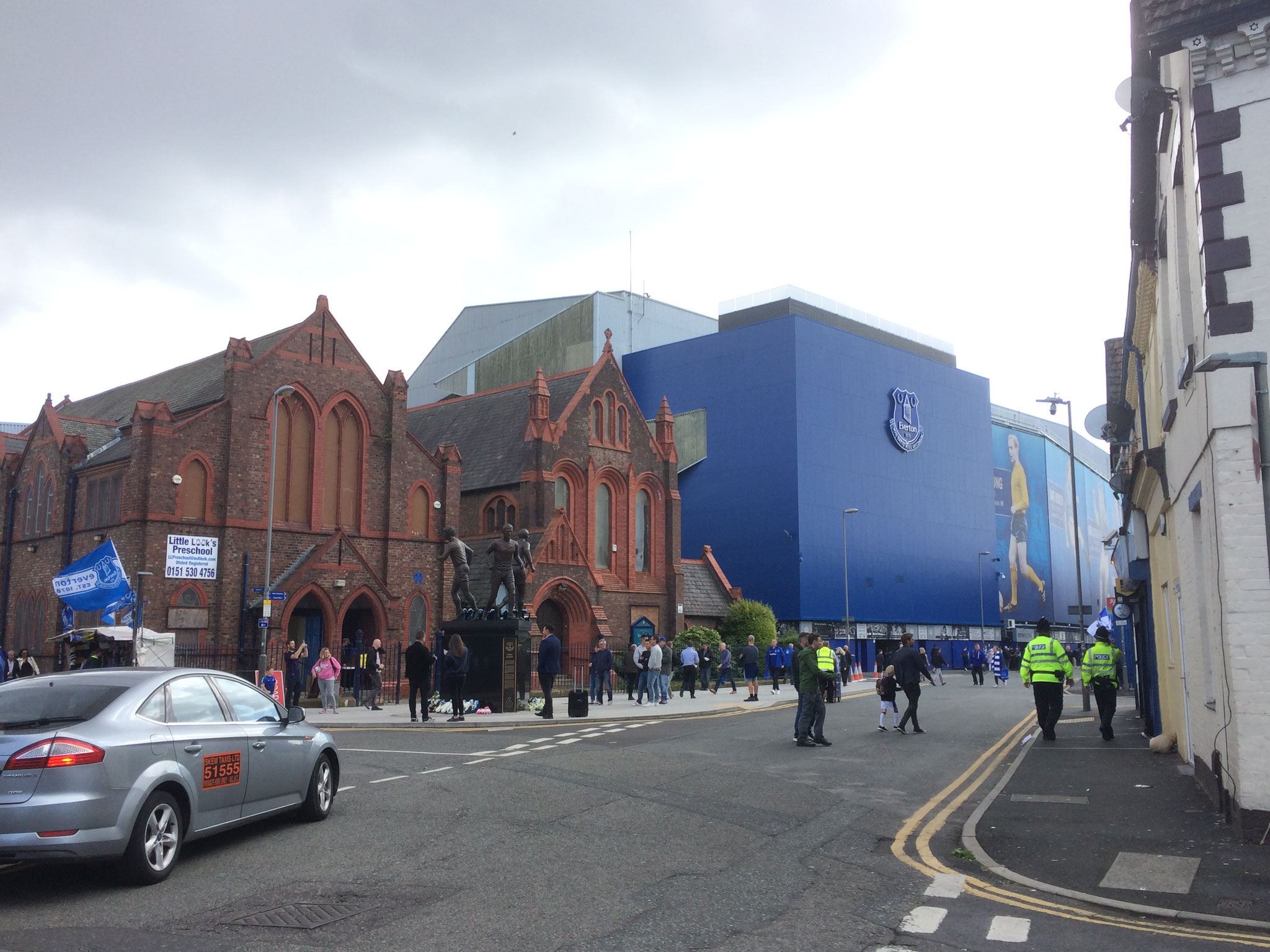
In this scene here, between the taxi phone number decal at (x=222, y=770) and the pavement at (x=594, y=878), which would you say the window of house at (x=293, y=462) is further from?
the taxi phone number decal at (x=222, y=770)

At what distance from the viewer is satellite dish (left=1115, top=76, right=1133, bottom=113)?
11.4 metres

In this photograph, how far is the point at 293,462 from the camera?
34.2 meters

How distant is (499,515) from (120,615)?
1663cm

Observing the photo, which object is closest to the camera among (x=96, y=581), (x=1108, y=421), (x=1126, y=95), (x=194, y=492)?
(x=1126, y=95)

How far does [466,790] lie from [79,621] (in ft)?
87.2

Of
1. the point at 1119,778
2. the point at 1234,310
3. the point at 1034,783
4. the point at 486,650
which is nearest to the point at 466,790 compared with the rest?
the point at 1034,783

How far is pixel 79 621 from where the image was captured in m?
33.3

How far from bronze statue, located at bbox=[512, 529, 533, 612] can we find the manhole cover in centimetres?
1942

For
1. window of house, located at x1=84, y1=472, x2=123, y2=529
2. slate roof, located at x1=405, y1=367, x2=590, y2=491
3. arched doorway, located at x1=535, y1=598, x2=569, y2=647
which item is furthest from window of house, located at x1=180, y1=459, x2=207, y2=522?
arched doorway, located at x1=535, y1=598, x2=569, y2=647


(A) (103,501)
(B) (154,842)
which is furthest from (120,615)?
(B) (154,842)

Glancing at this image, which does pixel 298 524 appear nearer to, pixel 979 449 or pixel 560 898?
pixel 560 898

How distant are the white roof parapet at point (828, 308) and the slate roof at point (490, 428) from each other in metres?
27.0

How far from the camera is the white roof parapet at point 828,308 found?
71062 millimetres

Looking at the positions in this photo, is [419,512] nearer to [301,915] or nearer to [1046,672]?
[1046,672]
